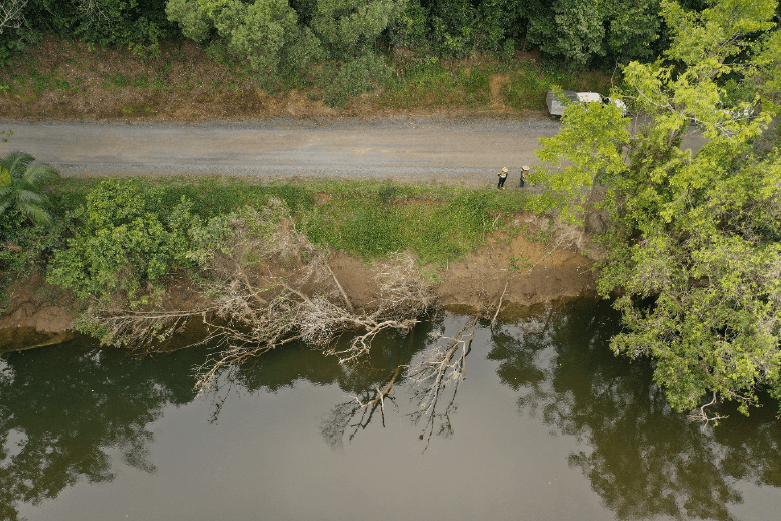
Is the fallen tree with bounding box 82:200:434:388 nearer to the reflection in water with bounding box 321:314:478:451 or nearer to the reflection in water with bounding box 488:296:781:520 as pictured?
the reflection in water with bounding box 321:314:478:451

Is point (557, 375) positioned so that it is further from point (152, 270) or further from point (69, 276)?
point (69, 276)

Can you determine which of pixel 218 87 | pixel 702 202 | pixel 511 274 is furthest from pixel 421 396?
pixel 218 87

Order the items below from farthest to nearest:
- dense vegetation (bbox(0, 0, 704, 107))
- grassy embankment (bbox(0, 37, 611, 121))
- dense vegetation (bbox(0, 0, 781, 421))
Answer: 1. grassy embankment (bbox(0, 37, 611, 121))
2. dense vegetation (bbox(0, 0, 704, 107))
3. dense vegetation (bbox(0, 0, 781, 421))

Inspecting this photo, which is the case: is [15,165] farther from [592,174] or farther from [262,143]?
[592,174]

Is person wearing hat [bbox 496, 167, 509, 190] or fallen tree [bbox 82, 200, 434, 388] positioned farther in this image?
person wearing hat [bbox 496, 167, 509, 190]

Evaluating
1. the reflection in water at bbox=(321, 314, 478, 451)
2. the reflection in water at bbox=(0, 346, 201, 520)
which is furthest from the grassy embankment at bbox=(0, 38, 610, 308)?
the reflection in water at bbox=(0, 346, 201, 520)

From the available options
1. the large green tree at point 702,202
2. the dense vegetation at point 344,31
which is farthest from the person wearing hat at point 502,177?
the dense vegetation at point 344,31

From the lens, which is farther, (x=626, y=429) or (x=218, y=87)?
(x=218, y=87)

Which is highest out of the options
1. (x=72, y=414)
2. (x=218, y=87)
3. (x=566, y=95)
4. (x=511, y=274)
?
(x=218, y=87)
